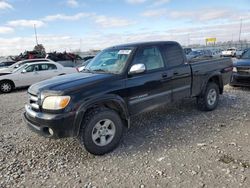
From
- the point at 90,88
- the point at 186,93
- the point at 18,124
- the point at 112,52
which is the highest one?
the point at 112,52

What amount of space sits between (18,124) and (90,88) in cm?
307

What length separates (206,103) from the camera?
6242 millimetres

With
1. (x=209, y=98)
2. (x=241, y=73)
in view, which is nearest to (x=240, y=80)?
(x=241, y=73)

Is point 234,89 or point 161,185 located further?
point 234,89

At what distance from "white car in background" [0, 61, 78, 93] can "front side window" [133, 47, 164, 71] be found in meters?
8.98

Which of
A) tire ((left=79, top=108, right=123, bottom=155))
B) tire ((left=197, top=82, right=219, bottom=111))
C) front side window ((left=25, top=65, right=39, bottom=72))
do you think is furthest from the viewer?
front side window ((left=25, top=65, right=39, bottom=72))

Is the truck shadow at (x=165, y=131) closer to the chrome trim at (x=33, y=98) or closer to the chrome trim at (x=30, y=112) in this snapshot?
the chrome trim at (x=30, y=112)

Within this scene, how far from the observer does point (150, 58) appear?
4.95m

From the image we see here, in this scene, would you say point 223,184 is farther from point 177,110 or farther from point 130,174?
point 177,110

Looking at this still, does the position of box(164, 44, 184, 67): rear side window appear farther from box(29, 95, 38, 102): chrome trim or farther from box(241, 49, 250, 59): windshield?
box(241, 49, 250, 59): windshield

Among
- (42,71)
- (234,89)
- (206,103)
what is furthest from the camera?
(42,71)

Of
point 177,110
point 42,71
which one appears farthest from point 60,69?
point 177,110

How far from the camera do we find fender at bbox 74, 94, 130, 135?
12.4ft

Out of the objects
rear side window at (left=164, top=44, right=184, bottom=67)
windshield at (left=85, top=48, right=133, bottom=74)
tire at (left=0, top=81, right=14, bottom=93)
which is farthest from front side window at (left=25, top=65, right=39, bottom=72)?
rear side window at (left=164, top=44, right=184, bottom=67)
